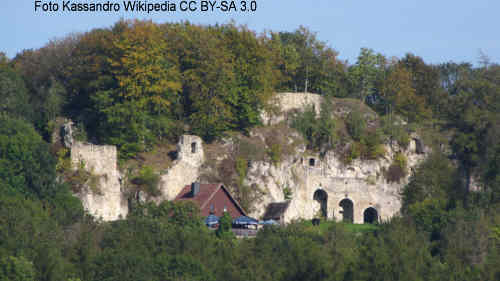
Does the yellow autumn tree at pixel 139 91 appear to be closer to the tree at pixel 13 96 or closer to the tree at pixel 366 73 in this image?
the tree at pixel 13 96

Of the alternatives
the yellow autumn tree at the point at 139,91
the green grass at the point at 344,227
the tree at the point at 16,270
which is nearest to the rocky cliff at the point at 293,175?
the green grass at the point at 344,227

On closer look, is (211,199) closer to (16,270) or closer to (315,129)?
(315,129)

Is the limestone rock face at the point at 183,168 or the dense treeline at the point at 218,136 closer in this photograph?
the dense treeline at the point at 218,136

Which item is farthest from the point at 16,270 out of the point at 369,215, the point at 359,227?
the point at 369,215

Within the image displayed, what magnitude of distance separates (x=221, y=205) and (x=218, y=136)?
6.07 meters

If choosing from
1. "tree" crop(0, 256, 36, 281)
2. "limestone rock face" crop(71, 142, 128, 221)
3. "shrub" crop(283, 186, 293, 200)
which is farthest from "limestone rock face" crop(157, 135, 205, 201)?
"tree" crop(0, 256, 36, 281)

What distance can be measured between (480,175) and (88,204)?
2576 cm

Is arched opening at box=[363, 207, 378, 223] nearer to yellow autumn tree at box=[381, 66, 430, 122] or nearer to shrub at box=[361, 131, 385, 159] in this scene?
shrub at box=[361, 131, 385, 159]

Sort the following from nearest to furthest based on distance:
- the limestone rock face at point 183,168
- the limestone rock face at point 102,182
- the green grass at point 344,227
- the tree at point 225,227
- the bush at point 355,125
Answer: the tree at point 225,227 < the limestone rock face at point 102,182 < the limestone rock face at point 183,168 < the green grass at point 344,227 < the bush at point 355,125

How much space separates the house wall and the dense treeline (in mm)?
2745

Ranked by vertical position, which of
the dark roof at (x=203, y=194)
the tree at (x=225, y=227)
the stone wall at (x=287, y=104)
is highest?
the stone wall at (x=287, y=104)

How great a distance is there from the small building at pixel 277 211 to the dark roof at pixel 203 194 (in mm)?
1902

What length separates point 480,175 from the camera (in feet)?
246

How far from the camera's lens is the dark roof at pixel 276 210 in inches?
2704
